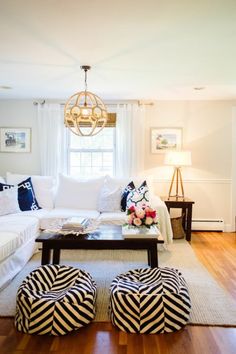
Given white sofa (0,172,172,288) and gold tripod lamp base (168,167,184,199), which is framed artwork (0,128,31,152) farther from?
gold tripod lamp base (168,167,184,199)

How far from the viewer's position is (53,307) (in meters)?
1.94

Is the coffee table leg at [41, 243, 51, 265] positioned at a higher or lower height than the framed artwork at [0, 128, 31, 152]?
lower

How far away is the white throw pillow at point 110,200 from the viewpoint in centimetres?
396

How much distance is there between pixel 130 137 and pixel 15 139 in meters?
2.01

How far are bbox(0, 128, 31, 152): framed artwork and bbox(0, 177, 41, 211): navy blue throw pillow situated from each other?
935 mm

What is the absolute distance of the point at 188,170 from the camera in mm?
4785

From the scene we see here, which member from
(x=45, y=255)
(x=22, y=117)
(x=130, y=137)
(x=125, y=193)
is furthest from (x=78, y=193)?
(x=22, y=117)

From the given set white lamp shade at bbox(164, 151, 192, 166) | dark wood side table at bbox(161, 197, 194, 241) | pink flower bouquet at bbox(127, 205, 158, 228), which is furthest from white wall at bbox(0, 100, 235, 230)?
pink flower bouquet at bbox(127, 205, 158, 228)

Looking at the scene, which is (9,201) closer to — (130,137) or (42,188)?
(42,188)

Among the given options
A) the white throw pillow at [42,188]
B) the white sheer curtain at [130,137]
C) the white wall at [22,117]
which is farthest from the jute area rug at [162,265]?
the white wall at [22,117]

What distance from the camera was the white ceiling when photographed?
183cm

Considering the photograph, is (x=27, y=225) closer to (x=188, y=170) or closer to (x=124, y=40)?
(x=124, y=40)

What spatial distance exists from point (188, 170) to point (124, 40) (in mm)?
2928

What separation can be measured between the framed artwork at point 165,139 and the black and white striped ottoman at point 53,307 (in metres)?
3.03
